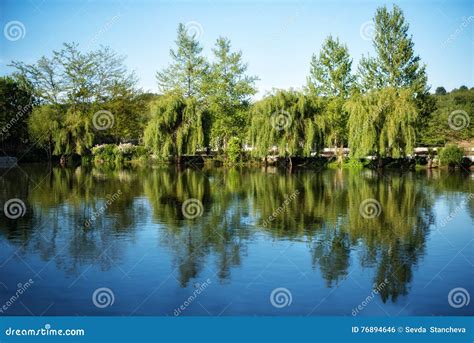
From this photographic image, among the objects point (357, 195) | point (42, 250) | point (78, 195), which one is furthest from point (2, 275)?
point (357, 195)

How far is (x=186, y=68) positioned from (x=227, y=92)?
15.4 ft

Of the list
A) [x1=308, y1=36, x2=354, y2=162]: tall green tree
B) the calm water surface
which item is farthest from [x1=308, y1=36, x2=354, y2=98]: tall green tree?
the calm water surface

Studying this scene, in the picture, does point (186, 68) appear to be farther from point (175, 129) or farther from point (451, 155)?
point (451, 155)

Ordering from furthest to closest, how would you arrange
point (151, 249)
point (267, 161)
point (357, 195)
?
point (267, 161) → point (357, 195) → point (151, 249)

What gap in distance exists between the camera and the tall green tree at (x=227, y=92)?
158 ft

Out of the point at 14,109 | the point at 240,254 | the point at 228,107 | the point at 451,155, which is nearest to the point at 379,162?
the point at 451,155

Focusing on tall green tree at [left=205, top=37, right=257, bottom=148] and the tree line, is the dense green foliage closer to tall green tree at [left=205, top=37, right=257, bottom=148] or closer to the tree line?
the tree line

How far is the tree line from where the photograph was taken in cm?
3934

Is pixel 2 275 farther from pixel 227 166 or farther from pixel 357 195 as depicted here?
pixel 227 166

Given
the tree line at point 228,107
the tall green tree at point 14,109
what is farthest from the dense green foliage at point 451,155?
the tall green tree at point 14,109

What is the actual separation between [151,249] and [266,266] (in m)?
2.94

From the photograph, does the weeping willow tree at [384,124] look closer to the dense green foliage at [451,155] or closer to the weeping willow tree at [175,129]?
the dense green foliage at [451,155]

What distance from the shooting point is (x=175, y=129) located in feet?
140

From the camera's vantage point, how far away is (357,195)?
2236cm
